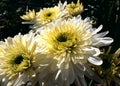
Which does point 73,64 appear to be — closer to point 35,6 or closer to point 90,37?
point 90,37

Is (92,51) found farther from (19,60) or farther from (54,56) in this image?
(19,60)

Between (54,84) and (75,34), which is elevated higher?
(75,34)

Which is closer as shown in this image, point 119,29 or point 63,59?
point 63,59

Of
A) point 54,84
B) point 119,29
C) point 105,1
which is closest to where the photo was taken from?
point 54,84

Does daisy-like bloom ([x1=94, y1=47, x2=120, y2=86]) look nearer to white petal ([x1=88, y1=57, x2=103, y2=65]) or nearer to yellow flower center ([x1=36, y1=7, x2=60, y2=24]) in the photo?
white petal ([x1=88, y1=57, x2=103, y2=65])

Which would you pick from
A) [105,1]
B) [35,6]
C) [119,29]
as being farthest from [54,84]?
[35,6]

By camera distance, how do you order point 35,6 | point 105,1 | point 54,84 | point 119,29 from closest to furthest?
1. point 54,84
2. point 119,29
3. point 105,1
4. point 35,6
